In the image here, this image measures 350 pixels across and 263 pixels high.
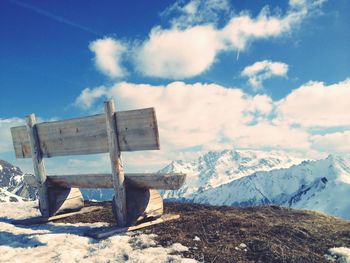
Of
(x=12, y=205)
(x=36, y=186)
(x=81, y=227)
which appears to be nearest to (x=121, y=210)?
(x=81, y=227)

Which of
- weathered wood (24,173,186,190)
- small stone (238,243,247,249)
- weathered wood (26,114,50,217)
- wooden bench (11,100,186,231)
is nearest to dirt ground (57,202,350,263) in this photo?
small stone (238,243,247,249)

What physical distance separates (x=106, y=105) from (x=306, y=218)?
6615 millimetres

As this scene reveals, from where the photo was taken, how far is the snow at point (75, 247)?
7711mm

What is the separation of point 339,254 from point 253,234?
6.56 ft

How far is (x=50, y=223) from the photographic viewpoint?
1183 cm

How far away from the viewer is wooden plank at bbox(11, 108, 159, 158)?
9.21 metres

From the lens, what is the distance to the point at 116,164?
32.7ft

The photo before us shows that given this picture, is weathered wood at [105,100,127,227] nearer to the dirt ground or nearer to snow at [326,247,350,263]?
the dirt ground

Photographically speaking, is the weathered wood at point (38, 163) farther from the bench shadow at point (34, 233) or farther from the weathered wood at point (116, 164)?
the weathered wood at point (116, 164)

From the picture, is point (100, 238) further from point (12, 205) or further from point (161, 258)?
point (12, 205)

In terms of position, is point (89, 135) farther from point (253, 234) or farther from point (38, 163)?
point (253, 234)

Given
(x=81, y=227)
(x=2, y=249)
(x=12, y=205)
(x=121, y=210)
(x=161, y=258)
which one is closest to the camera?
(x=161, y=258)

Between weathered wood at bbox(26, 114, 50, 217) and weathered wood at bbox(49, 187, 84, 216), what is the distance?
0.60 ft

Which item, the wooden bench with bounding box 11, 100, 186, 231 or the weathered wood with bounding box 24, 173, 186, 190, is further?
the wooden bench with bounding box 11, 100, 186, 231
